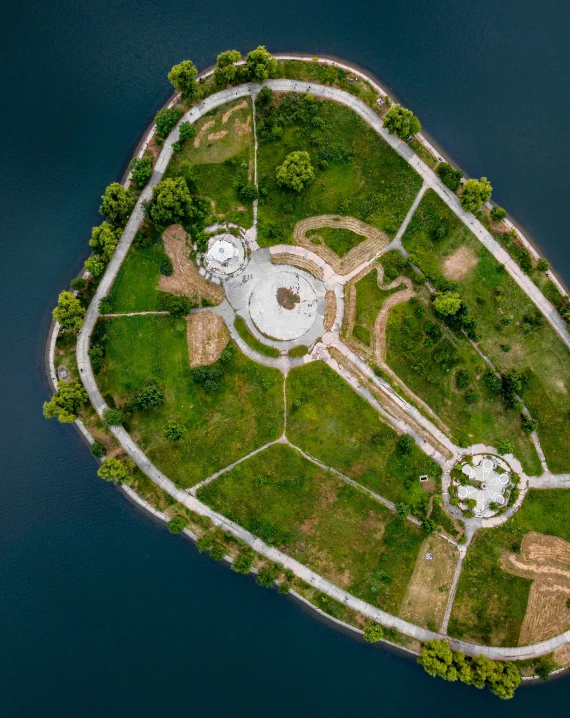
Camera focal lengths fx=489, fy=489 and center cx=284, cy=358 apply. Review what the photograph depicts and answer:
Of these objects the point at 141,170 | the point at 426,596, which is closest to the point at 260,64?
the point at 141,170

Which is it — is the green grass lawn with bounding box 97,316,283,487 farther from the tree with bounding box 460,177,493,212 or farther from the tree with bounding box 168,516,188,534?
the tree with bounding box 460,177,493,212

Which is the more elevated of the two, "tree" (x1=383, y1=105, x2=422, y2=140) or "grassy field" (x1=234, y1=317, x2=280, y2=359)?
"tree" (x1=383, y1=105, x2=422, y2=140)

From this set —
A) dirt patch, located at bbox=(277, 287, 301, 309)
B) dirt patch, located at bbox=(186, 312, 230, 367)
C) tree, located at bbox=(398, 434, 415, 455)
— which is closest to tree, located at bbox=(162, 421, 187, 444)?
dirt patch, located at bbox=(186, 312, 230, 367)

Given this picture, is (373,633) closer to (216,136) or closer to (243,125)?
(216,136)

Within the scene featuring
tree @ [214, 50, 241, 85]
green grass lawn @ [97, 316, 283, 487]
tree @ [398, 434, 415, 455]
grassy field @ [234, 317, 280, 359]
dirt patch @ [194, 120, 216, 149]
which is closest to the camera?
tree @ [398, 434, 415, 455]

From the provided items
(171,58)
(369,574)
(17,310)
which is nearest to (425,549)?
(369,574)

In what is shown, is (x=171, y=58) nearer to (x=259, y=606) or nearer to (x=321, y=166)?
(x=321, y=166)
